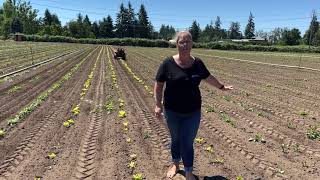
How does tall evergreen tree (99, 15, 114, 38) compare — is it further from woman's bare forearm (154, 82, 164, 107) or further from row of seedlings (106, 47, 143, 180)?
woman's bare forearm (154, 82, 164, 107)

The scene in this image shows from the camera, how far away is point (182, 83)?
15.8ft

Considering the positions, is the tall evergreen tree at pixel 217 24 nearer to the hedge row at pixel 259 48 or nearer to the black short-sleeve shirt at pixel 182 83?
the hedge row at pixel 259 48

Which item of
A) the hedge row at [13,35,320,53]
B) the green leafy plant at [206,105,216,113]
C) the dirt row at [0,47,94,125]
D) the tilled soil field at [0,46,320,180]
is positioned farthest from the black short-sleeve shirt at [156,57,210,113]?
the hedge row at [13,35,320,53]

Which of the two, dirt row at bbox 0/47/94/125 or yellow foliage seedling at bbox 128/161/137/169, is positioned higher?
yellow foliage seedling at bbox 128/161/137/169

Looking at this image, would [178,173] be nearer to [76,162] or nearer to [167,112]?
[167,112]

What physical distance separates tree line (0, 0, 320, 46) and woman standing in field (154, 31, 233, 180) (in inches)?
3349

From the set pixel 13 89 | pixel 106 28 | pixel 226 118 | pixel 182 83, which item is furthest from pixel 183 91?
pixel 106 28

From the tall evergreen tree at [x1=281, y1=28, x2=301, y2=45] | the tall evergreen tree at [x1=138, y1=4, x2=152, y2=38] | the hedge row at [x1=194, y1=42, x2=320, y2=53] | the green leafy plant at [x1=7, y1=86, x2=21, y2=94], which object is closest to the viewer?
the green leafy plant at [x1=7, y1=86, x2=21, y2=94]

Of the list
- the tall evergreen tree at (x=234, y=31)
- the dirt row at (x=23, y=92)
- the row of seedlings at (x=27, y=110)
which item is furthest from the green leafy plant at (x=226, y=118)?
the tall evergreen tree at (x=234, y=31)

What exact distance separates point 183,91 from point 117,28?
130 m

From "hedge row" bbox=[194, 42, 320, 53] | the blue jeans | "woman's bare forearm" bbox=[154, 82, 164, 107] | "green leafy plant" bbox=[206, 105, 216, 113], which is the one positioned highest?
"woman's bare forearm" bbox=[154, 82, 164, 107]

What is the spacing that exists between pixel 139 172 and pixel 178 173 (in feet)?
1.94

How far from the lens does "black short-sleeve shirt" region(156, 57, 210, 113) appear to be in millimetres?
4809

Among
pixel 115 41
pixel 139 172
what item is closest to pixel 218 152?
pixel 139 172
